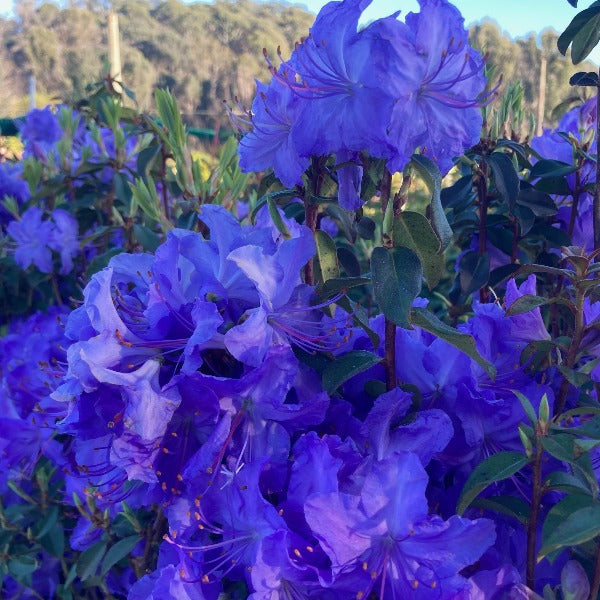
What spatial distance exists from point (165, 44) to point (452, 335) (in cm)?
3907

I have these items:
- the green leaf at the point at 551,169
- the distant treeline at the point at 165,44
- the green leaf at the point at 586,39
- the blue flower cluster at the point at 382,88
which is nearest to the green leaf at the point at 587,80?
the green leaf at the point at 586,39

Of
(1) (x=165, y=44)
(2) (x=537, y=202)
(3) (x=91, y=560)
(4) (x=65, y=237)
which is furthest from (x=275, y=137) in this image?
(1) (x=165, y=44)

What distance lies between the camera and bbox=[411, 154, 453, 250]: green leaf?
0.84 m

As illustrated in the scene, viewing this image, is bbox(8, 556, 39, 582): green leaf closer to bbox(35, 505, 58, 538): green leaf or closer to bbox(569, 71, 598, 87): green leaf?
bbox(35, 505, 58, 538): green leaf

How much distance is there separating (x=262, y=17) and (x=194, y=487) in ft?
153

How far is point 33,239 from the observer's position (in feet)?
7.02

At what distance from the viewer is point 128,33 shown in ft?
127

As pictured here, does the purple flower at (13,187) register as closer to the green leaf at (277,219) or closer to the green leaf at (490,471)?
the green leaf at (277,219)

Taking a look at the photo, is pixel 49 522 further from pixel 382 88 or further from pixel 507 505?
pixel 382 88

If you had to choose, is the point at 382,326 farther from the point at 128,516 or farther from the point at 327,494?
the point at 128,516

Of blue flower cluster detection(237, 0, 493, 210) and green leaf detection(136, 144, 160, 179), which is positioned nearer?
blue flower cluster detection(237, 0, 493, 210)

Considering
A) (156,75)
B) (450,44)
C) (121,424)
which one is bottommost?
(156,75)

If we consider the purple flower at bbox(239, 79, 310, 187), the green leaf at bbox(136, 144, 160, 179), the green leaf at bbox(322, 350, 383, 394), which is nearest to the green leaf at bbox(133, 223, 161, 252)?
the green leaf at bbox(136, 144, 160, 179)

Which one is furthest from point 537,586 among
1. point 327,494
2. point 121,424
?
point 121,424
